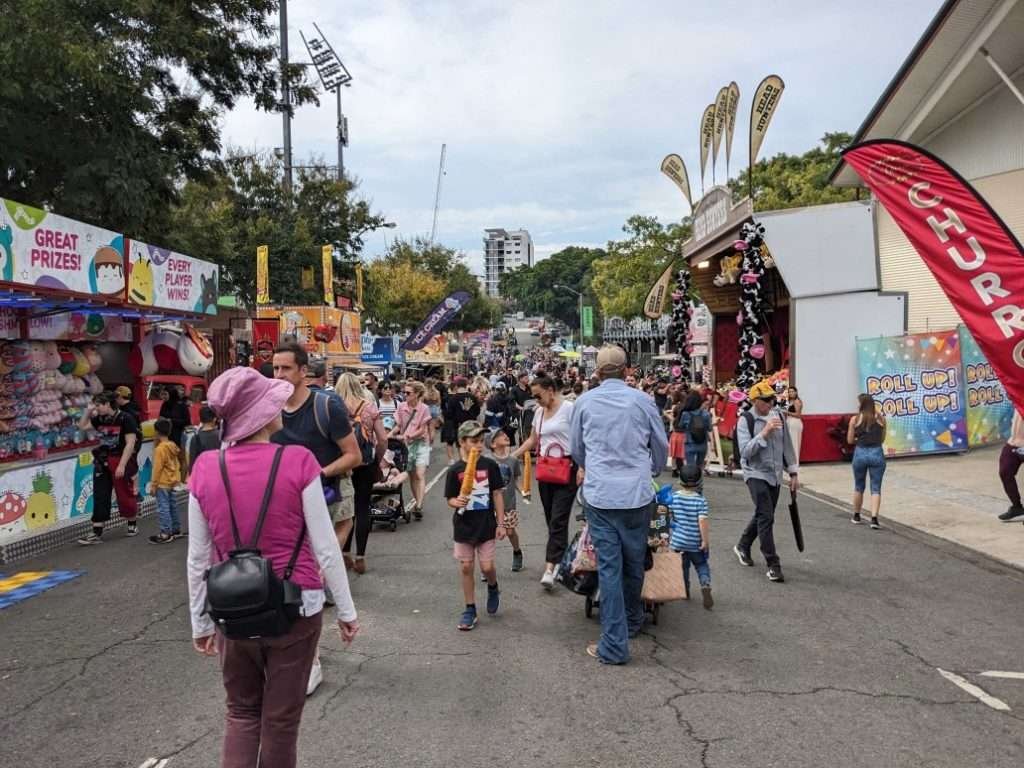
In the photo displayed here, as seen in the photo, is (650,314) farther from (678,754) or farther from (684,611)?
(678,754)

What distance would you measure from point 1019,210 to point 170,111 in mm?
16718

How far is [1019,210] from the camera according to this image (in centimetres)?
1464

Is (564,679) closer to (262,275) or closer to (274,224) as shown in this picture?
(262,275)

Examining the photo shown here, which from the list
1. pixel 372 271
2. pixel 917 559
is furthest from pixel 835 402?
pixel 372 271

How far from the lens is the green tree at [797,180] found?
3300 cm

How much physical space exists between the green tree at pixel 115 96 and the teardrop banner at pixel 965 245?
11956 mm

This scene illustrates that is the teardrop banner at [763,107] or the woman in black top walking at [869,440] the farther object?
the teardrop banner at [763,107]

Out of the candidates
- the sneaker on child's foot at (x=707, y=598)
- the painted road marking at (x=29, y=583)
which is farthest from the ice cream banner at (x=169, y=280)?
the sneaker on child's foot at (x=707, y=598)

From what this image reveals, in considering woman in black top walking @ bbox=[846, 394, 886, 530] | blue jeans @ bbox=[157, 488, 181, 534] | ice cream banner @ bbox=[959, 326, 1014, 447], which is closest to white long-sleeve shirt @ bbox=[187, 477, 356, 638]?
blue jeans @ bbox=[157, 488, 181, 534]

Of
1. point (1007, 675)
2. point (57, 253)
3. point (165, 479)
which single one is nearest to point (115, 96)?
point (57, 253)

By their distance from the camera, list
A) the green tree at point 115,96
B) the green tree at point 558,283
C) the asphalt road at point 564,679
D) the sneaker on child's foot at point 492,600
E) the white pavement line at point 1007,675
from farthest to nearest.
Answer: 1. the green tree at point 558,283
2. the green tree at point 115,96
3. the sneaker on child's foot at point 492,600
4. the white pavement line at point 1007,675
5. the asphalt road at point 564,679

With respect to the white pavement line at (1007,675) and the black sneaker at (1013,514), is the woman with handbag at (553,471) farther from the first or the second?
the black sneaker at (1013,514)

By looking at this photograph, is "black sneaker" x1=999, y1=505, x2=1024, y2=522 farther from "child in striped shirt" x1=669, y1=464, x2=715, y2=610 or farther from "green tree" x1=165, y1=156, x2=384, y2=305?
"green tree" x1=165, y1=156, x2=384, y2=305

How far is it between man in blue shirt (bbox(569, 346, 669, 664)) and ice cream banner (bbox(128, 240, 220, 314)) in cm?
735
